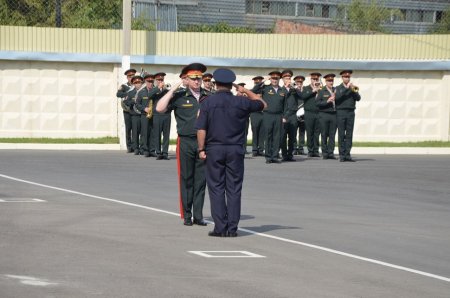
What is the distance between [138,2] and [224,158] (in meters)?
31.7

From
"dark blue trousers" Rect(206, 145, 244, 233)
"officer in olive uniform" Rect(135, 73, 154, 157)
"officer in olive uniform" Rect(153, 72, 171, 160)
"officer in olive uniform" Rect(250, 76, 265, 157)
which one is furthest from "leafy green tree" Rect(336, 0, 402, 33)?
"dark blue trousers" Rect(206, 145, 244, 233)

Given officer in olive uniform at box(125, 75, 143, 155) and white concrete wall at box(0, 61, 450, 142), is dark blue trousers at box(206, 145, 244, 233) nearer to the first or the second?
officer in olive uniform at box(125, 75, 143, 155)

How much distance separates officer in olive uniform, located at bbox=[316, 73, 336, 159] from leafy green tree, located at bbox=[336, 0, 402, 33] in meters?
17.5

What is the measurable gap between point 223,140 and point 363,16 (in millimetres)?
38597

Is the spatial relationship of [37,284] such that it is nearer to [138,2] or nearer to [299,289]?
[299,289]

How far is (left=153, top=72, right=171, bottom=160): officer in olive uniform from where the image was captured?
28078 mm

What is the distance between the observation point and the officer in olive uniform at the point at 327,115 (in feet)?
95.3

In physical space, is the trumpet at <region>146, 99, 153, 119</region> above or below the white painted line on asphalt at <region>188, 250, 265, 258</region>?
above

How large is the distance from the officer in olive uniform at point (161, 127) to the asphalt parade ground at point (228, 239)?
4.29m

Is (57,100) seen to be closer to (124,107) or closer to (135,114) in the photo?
(124,107)

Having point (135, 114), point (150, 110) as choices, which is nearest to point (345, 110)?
point (150, 110)

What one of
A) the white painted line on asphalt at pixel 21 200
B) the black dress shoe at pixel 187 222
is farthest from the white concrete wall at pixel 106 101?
the black dress shoe at pixel 187 222

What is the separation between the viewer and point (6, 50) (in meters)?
34.9

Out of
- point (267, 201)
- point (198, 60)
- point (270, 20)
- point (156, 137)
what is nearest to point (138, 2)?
point (270, 20)
